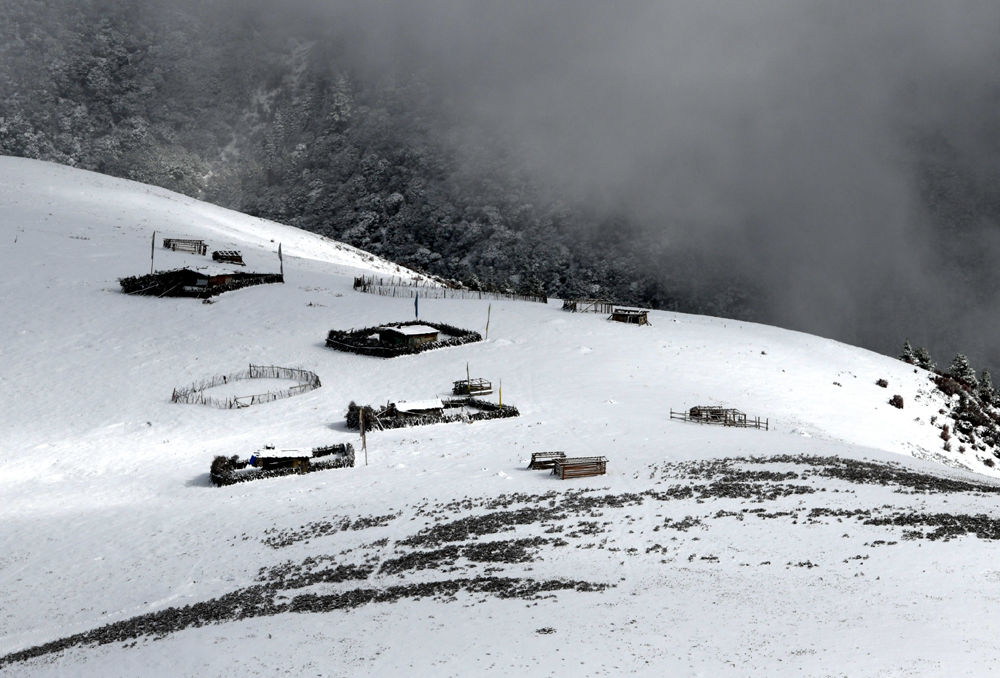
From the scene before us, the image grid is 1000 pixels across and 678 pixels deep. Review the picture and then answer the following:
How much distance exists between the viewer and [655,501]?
30.9m

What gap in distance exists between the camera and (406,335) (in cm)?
6269

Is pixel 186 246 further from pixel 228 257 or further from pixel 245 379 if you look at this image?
pixel 245 379

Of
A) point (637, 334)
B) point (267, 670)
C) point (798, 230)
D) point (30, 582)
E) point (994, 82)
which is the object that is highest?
point (994, 82)

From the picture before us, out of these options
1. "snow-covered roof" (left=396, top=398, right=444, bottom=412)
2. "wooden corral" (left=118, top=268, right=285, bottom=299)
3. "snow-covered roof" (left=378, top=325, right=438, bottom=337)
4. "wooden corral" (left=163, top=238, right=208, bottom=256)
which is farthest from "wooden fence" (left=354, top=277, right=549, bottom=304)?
"snow-covered roof" (left=396, top=398, right=444, bottom=412)

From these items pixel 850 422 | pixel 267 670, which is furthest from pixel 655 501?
pixel 850 422

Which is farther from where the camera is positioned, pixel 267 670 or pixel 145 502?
pixel 145 502

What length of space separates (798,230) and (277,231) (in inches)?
4160

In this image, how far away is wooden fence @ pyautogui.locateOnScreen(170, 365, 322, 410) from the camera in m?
51.6

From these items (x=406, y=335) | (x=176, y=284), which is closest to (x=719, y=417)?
(x=406, y=335)

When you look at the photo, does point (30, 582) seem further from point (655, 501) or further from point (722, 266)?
point (722, 266)

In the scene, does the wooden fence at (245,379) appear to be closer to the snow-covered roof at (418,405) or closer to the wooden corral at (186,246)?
the snow-covered roof at (418,405)

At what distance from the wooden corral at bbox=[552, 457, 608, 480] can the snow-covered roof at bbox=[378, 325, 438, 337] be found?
2798cm

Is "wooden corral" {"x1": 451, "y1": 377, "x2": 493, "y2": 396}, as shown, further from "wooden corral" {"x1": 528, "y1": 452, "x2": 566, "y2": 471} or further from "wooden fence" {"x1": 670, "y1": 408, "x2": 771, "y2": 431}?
"wooden corral" {"x1": 528, "y1": 452, "x2": 566, "y2": 471}

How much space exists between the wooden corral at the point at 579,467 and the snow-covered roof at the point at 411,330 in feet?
91.8
